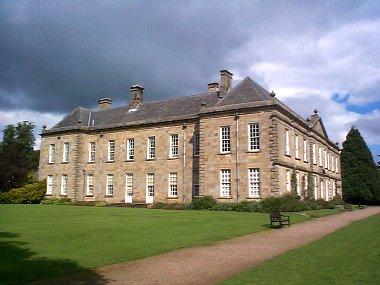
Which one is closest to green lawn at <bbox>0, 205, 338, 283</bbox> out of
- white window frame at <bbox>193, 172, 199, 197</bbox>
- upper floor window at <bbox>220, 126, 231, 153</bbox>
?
upper floor window at <bbox>220, 126, 231, 153</bbox>

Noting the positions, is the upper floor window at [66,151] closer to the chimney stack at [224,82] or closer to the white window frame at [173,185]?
the white window frame at [173,185]

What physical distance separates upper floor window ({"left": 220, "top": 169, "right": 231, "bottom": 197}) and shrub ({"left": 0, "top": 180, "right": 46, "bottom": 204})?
22.0m

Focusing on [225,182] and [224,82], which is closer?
[225,182]

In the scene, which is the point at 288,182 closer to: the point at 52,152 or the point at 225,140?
the point at 225,140

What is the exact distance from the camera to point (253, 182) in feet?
101

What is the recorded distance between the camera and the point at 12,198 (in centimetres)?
4016

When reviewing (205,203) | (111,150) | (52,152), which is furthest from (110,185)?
(205,203)

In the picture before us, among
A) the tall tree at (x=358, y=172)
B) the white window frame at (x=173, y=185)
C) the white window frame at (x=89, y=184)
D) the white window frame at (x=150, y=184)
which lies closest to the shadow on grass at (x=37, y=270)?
the white window frame at (x=173, y=185)

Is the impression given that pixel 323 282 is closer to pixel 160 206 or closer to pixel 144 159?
pixel 160 206

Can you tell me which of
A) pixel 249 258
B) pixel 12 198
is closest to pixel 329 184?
pixel 12 198

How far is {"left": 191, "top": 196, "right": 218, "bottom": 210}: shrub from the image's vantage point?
3043 centimetres

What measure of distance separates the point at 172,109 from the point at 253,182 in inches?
494

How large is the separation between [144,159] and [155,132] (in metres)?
2.85

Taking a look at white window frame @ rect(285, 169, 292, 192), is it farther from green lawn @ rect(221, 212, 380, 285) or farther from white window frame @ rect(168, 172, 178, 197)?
green lawn @ rect(221, 212, 380, 285)
